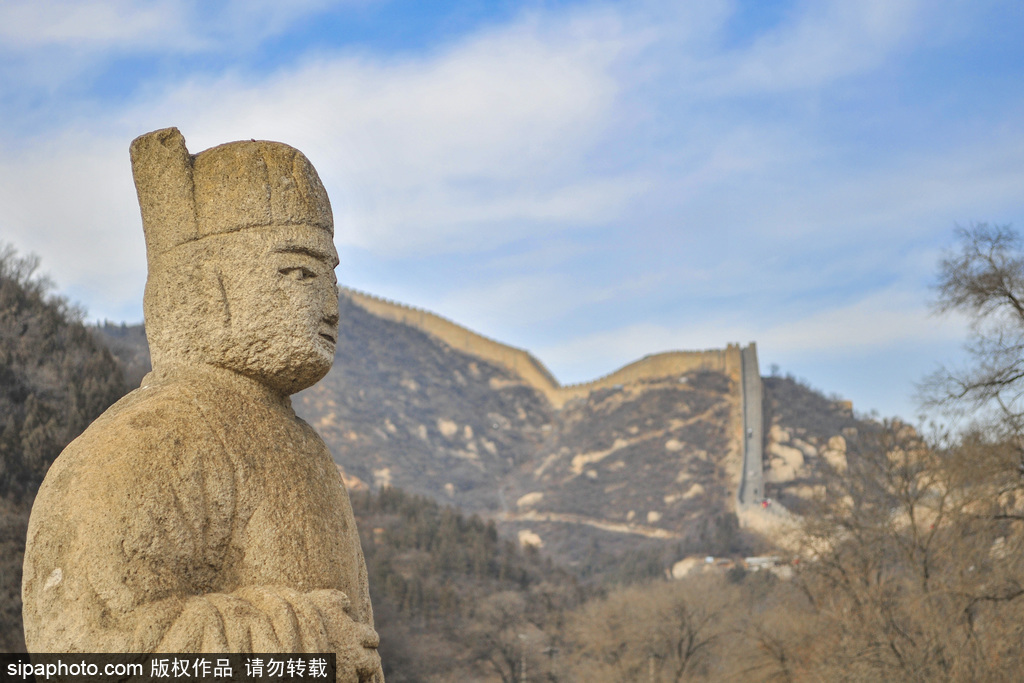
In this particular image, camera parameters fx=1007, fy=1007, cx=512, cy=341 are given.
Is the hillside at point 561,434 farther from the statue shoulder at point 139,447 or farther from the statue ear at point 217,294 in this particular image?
the statue shoulder at point 139,447

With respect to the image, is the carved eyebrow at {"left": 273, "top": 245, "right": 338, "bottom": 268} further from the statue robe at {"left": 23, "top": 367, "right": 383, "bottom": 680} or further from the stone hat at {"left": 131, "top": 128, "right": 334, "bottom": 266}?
the statue robe at {"left": 23, "top": 367, "right": 383, "bottom": 680}

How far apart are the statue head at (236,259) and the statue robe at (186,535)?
197 millimetres

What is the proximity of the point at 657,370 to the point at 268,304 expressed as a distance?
258 ft

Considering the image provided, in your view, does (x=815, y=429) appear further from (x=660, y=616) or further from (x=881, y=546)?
(x=881, y=546)

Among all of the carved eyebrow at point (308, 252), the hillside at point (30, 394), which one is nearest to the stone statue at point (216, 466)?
the carved eyebrow at point (308, 252)

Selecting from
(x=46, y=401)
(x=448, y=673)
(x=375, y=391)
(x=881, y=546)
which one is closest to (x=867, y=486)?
(x=881, y=546)

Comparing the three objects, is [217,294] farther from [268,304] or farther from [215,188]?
[215,188]

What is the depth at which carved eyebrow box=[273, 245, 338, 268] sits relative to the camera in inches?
192

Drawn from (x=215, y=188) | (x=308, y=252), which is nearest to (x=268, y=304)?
(x=308, y=252)

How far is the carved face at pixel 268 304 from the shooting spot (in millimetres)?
4805

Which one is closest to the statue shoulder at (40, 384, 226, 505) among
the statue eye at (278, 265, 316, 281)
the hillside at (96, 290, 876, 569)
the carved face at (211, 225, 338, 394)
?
the carved face at (211, 225, 338, 394)

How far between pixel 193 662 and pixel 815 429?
74.8 m

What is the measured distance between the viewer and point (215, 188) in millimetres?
4910

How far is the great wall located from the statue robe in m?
67.0
